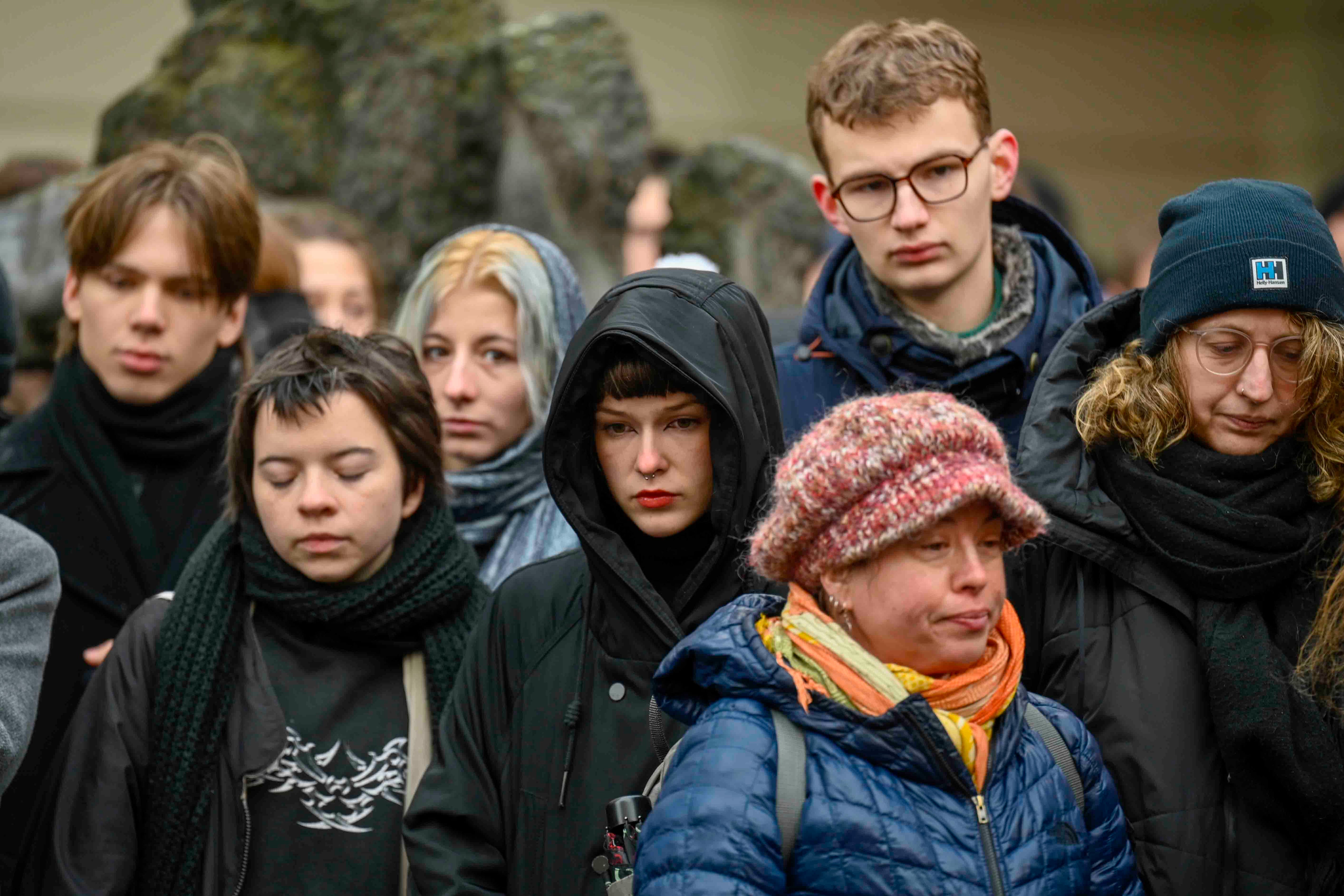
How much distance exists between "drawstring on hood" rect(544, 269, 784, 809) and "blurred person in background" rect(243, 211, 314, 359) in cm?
192

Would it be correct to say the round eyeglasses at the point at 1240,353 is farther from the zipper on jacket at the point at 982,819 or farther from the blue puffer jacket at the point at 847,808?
the zipper on jacket at the point at 982,819

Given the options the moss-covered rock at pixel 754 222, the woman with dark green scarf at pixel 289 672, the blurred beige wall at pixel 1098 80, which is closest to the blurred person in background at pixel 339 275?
A: the woman with dark green scarf at pixel 289 672

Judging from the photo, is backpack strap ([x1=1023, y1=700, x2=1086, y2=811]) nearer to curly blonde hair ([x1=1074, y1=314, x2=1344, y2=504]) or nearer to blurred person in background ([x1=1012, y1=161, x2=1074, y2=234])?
curly blonde hair ([x1=1074, y1=314, x2=1344, y2=504])

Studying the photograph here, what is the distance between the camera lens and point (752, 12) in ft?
46.2

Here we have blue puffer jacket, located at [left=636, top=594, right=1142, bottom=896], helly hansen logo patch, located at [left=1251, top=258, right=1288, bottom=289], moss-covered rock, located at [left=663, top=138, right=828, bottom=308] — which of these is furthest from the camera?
moss-covered rock, located at [left=663, top=138, right=828, bottom=308]

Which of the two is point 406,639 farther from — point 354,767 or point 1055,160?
point 1055,160

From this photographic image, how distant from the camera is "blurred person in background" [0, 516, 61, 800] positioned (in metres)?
2.85

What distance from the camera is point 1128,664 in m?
2.76

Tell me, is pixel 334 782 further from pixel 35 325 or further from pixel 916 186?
pixel 35 325

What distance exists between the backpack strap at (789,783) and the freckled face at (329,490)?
119cm

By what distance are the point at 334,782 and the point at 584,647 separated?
616 millimetres

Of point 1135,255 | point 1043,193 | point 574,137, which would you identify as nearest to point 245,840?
point 574,137

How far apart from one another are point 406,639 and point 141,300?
1239mm

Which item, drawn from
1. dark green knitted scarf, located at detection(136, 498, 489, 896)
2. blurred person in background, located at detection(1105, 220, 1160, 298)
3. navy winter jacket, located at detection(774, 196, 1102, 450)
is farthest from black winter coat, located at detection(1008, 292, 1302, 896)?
blurred person in background, located at detection(1105, 220, 1160, 298)
